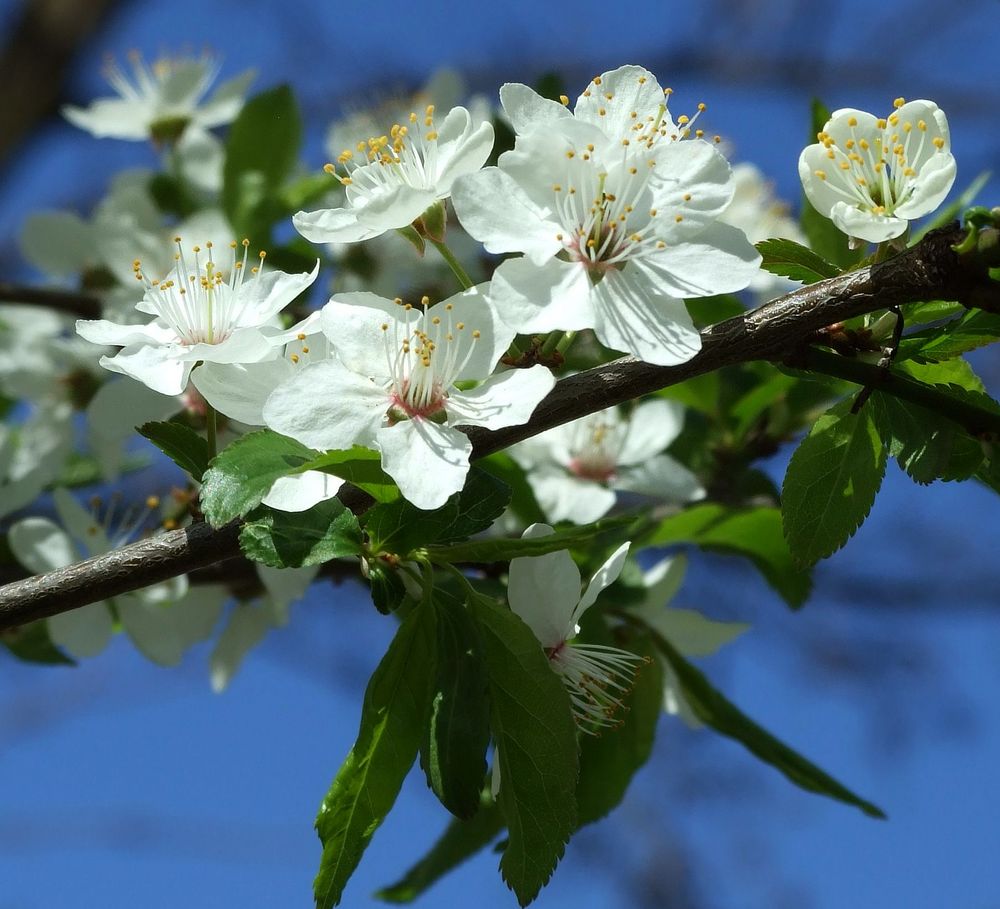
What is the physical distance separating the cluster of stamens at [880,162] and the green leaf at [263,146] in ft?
3.18

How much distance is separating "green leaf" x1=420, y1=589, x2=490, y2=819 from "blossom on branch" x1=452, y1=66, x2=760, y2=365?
0.75ft

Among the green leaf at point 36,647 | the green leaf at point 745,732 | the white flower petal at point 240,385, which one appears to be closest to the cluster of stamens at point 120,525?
the green leaf at point 36,647

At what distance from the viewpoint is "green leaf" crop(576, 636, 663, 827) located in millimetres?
1319

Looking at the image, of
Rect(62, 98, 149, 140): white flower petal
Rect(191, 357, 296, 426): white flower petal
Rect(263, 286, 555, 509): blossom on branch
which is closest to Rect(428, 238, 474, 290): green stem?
Rect(263, 286, 555, 509): blossom on branch

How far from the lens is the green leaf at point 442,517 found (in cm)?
91

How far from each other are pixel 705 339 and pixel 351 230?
28 cm

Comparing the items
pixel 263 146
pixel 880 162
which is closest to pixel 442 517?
pixel 880 162

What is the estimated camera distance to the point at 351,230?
39.1 inches

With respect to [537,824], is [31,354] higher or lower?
lower

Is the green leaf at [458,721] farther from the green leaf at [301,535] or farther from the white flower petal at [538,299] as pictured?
the white flower petal at [538,299]

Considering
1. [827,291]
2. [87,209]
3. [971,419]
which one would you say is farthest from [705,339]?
[87,209]

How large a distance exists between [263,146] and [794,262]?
110 cm

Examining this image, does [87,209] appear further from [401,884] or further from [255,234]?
[401,884]

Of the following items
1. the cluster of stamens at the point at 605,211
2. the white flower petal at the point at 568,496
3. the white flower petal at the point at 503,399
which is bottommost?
the white flower petal at the point at 568,496
